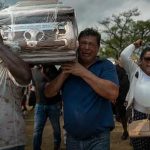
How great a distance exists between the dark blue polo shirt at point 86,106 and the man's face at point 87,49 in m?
0.07

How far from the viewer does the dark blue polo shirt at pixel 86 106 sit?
419 centimetres

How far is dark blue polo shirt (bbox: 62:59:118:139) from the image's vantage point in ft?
13.8

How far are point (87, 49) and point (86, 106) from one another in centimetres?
52

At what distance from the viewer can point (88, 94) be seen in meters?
4.21

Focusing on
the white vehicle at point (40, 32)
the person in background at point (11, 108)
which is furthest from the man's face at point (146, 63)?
the person in background at point (11, 108)

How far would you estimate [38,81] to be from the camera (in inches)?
326

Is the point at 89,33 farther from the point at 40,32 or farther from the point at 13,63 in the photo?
the point at 13,63

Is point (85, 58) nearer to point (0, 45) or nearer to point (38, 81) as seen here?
point (0, 45)

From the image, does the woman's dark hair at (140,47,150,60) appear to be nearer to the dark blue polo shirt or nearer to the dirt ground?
the dark blue polo shirt

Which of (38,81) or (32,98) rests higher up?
(38,81)

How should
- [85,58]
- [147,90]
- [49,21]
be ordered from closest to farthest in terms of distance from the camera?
[49,21]
[85,58]
[147,90]

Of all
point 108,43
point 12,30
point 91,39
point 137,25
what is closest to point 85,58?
point 91,39

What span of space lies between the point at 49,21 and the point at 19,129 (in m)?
0.91

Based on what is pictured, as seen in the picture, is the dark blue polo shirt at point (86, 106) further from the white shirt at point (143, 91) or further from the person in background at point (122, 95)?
the person in background at point (122, 95)
